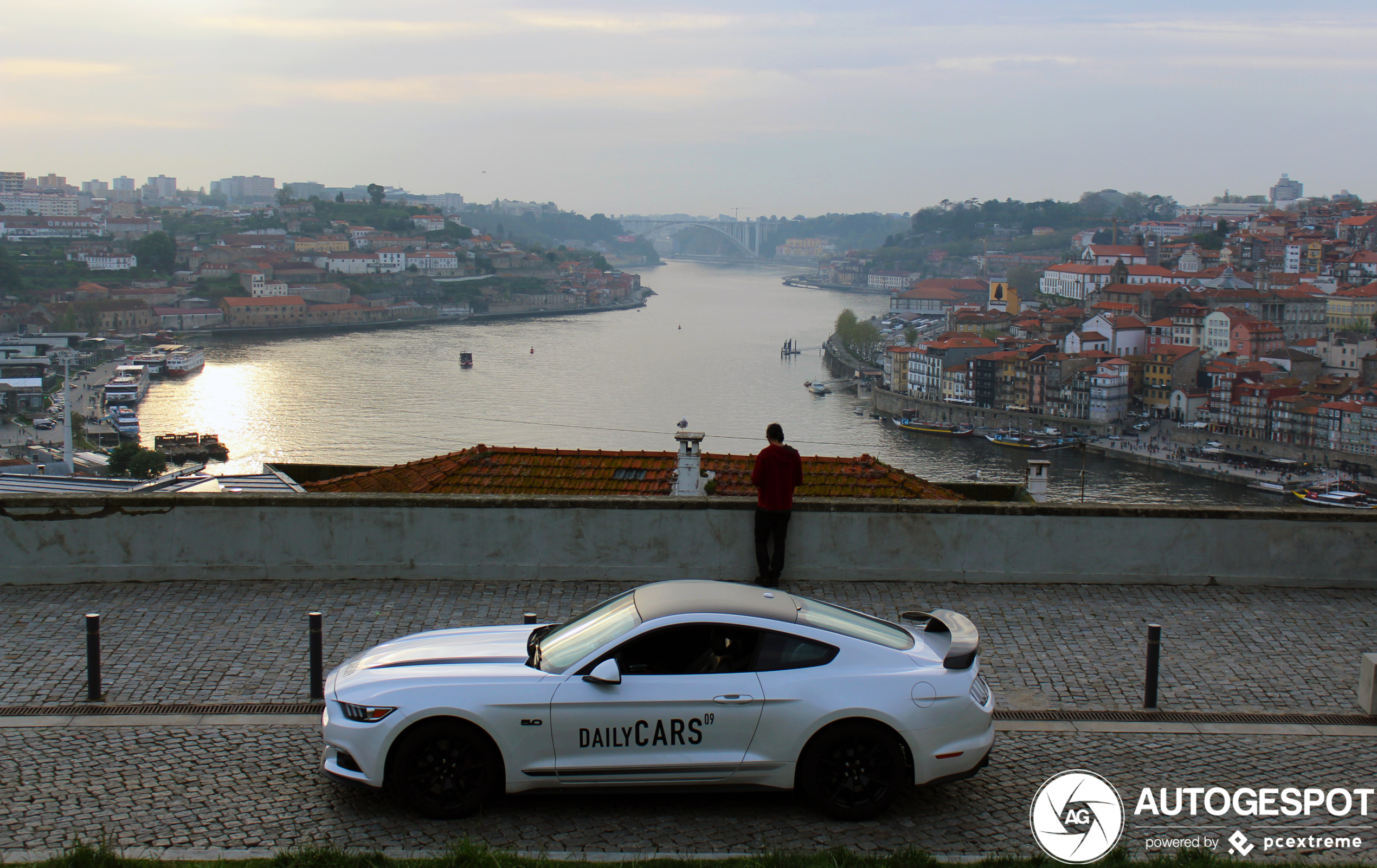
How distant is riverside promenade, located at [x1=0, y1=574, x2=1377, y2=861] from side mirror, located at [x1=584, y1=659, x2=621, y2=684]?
0.33 metres

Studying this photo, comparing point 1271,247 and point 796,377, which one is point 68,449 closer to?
point 796,377

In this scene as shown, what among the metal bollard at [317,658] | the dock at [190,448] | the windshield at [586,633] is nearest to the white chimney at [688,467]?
the metal bollard at [317,658]

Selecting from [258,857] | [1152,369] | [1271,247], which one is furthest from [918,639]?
[1271,247]

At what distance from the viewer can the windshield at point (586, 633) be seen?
8.95 ft

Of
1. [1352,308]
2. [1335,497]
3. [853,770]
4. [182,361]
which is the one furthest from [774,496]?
[1352,308]

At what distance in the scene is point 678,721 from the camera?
2633mm

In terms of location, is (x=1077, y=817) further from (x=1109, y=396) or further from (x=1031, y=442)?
(x=1109, y=396)

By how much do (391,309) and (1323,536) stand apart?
275 feet

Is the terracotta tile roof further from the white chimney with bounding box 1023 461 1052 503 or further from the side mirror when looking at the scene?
the side mirror

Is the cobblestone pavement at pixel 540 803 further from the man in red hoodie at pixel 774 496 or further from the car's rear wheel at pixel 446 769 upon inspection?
the man in red hoodie at pixel 774 496

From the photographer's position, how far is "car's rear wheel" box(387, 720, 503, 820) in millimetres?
2625

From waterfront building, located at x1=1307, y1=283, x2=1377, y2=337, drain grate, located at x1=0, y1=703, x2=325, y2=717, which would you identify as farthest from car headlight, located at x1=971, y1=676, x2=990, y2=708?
waterfront building, located at x1=1307, y1=283, x2=1377, y2=337

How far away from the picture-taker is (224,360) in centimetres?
5981

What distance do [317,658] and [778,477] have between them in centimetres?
187
